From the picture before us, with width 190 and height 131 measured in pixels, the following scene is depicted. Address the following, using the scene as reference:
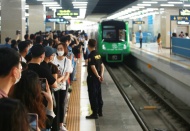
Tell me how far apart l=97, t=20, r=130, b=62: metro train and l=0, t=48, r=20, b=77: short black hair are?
18.4 m

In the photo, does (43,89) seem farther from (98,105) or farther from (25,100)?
(98,105)

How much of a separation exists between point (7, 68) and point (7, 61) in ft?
0.19

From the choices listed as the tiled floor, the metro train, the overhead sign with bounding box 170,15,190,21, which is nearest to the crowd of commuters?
the tiled floor

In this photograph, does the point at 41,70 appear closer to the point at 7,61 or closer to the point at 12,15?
the point at 7,61

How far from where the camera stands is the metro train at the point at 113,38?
2114 cm

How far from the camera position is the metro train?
21141mm

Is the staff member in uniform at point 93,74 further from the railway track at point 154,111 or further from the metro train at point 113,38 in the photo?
the metro train at point 113,38

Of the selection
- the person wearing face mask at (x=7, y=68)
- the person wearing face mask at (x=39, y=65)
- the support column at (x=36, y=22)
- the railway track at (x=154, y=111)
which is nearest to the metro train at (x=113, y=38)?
the railway track at (x=154, y=111)

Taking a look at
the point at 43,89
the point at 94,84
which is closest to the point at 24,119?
the point at 43,89

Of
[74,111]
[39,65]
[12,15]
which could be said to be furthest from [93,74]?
[12,15]

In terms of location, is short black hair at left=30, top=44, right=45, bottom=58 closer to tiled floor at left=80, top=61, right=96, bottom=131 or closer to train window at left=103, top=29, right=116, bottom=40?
tiled floor at left=80, top=61, right=96, bottom=131

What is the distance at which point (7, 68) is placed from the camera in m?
2.70

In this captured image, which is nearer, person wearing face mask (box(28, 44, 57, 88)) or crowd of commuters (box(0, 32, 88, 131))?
crowd of commuters (box(0, 32, 88, 131))

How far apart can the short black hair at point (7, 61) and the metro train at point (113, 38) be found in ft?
60.4
